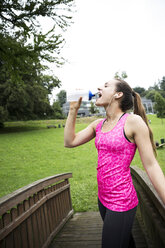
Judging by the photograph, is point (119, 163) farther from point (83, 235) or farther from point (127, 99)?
point (83, 235)

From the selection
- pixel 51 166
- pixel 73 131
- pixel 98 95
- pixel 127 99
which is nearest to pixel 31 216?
pixel 73 131

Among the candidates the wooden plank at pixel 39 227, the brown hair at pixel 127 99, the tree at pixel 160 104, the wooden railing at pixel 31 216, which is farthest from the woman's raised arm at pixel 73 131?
the tree at pixel 160 104

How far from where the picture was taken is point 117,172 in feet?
5.16

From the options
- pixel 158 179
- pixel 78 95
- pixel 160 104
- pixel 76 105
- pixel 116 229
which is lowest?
pixel 116 229

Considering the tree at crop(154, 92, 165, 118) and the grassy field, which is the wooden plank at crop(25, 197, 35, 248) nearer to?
the grassy field

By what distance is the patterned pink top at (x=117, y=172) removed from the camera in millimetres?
1533

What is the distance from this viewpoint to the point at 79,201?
634cm

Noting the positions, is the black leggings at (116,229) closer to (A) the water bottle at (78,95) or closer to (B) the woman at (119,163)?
(B) the woman at (119,163)

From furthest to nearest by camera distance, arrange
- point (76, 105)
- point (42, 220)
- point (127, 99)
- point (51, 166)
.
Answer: point (51, 166)
point (42, 220)
point (76, 105)
point (127, 99)

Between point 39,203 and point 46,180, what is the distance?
17.1 inches

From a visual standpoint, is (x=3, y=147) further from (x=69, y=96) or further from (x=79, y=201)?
(x=69, y=96)

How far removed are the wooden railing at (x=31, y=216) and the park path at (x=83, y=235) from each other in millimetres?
155

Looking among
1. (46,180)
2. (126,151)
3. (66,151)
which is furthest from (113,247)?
(66,151)

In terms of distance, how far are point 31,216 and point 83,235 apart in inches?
56.7
